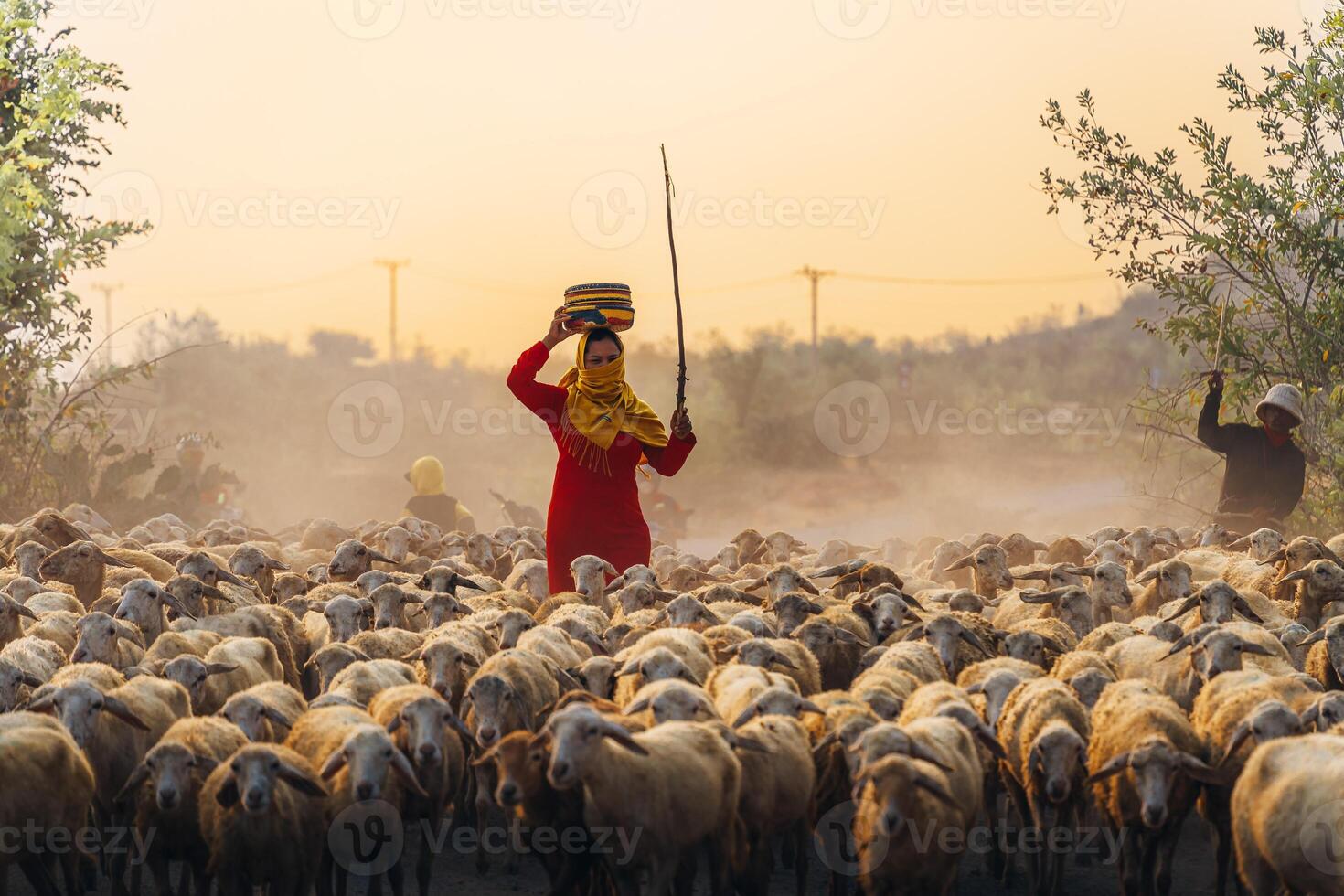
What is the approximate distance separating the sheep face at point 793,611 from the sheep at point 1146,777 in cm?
276

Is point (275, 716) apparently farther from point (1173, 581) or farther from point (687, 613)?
point (1173, 581)

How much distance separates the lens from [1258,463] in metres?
14.7

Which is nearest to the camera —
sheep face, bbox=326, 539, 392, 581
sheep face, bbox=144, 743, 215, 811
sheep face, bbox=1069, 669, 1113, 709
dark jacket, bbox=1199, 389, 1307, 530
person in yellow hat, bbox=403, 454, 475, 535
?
sheep face, bbox=144, 743, 215, 811

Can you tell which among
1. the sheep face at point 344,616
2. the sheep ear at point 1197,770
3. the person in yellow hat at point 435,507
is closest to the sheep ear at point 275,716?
the sheep face at point 344,616

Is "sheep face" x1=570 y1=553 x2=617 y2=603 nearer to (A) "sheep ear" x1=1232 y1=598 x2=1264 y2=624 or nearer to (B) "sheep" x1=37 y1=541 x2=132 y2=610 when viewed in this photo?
(B) "sheep" x1=37 y1=541 x2=132 y2=610

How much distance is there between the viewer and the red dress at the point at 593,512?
11688mm

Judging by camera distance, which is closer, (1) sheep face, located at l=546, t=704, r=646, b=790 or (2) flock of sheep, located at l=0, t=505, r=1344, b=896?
(1) sheep face, located at l=546, t=704, r=646, b=790

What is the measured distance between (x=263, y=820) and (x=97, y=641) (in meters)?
2.61

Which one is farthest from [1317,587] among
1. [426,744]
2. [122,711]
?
[122,711]

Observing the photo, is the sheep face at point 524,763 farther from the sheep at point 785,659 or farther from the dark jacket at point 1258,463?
the dark jacket at point 1258,463

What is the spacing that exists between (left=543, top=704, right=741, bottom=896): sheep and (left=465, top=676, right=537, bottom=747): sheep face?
Result: 1.00 metres

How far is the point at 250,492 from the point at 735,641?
41.3 metres

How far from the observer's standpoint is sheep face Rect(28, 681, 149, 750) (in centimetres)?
757

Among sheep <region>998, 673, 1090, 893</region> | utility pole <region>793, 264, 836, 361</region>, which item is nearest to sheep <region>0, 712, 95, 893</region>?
sheep <region>998, 673, 1090, 893</region>
